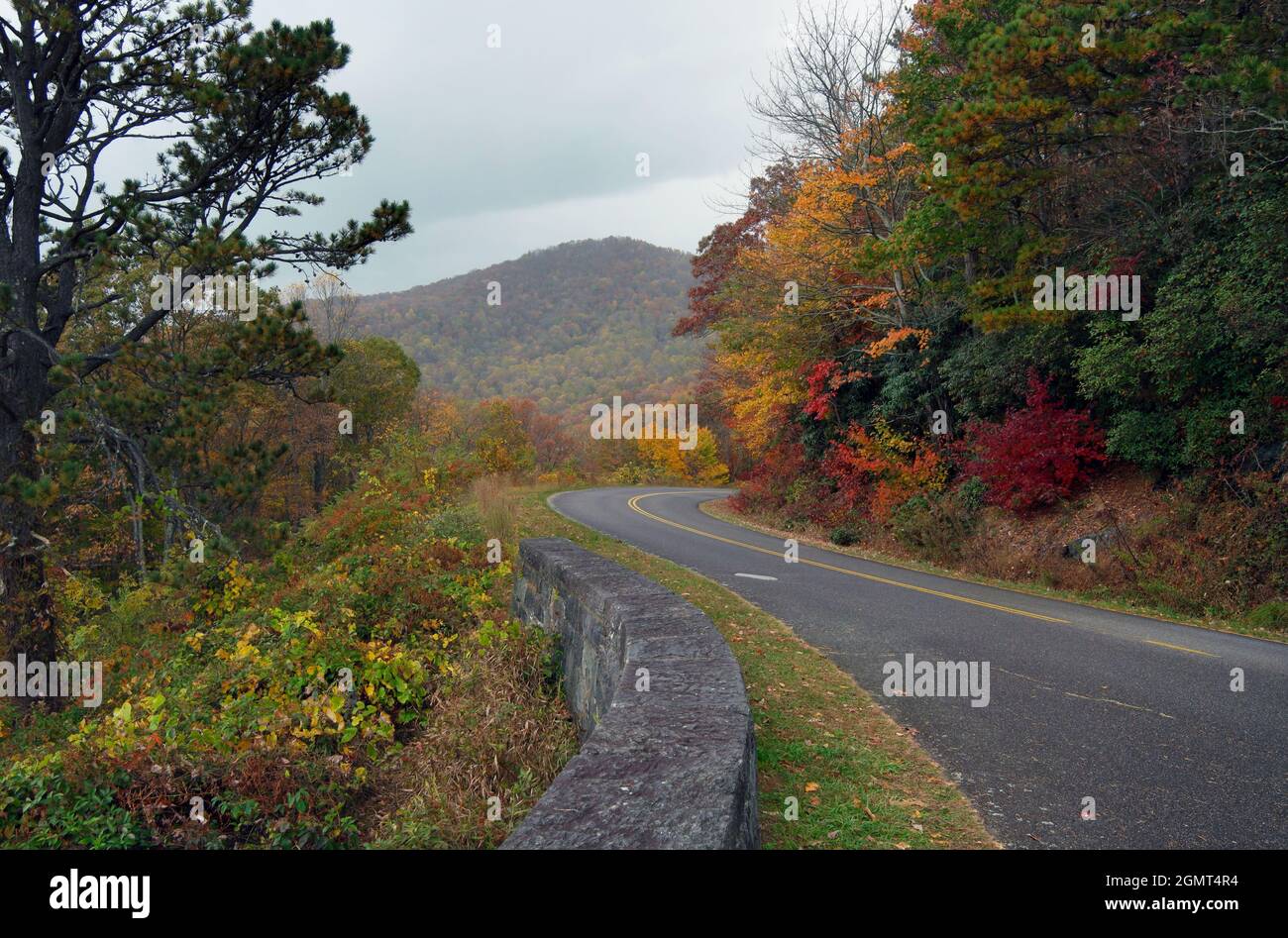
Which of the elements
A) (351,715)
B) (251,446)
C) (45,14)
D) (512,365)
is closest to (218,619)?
(251,446)

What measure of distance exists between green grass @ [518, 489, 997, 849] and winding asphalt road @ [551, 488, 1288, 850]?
190 millimetres

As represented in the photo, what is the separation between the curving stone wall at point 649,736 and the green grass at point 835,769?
700 millimetres

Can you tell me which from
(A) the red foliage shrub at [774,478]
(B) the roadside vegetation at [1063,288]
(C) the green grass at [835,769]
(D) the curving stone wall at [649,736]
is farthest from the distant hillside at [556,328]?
(D) the curving stone wall at [649,736]

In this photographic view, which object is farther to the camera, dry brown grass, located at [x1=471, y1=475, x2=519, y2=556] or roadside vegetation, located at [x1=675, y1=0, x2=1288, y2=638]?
dry brown grass, located at [x1=471, y1=475, x2=519, y2=556]

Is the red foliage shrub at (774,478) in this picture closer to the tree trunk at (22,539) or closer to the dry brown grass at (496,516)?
the dry brown grass at (496,516)

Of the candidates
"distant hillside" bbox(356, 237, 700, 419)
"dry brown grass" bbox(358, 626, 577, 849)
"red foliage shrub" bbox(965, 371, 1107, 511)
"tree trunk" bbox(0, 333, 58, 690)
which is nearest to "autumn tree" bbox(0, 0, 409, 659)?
"tree trunk" bbox(0, 333, 58, 690)

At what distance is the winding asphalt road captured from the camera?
12.6 feet

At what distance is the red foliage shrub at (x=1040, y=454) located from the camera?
539 inches

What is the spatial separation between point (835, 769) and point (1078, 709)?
94.9 inches

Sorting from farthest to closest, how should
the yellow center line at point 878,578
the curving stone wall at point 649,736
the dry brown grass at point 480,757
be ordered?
the yellow center line at point 878,578 < the dry brown grass at point 480,757 < the curving stone wall at point 649,736

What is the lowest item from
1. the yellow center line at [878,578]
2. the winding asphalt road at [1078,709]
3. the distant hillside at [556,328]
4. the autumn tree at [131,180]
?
the yellow center line at [878,578]

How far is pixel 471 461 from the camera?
16.0 metres

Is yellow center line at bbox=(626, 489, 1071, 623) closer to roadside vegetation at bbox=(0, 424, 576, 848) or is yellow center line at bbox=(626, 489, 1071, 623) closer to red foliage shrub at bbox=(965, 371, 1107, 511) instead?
red foliage shrub at bbox=(965, 371, 1107, 511)

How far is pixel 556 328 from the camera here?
269ft
